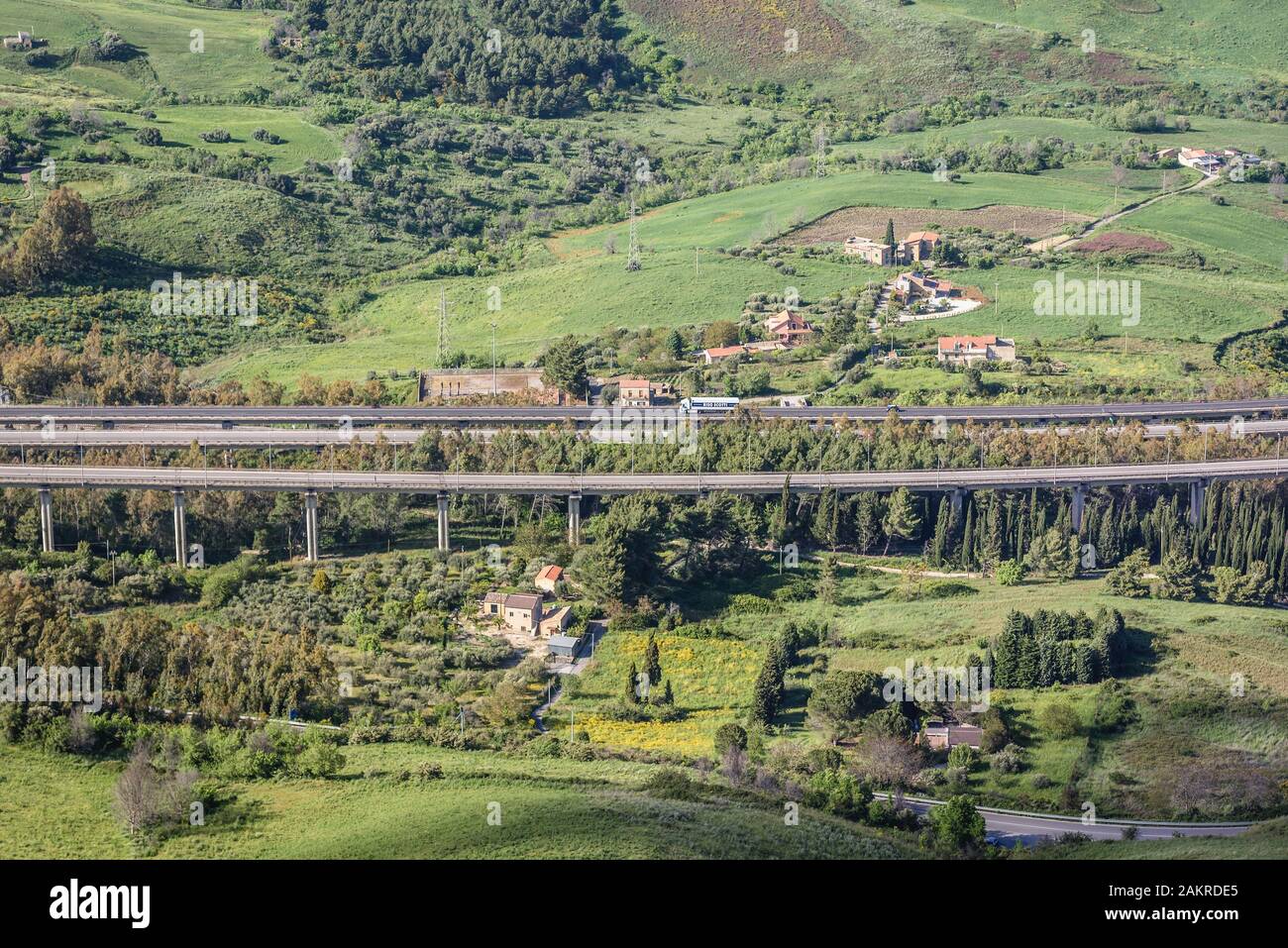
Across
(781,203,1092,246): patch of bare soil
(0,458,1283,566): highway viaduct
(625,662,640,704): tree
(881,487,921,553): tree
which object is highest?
(781,203,1092,246): patch of bare soil

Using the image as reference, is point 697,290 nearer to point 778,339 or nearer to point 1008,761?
point 778,339

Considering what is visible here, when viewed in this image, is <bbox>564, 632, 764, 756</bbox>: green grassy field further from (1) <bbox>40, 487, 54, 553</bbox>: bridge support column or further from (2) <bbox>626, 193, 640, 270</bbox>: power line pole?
(2) <bbox>626, 193, 640, 270</bbox>: power line pole

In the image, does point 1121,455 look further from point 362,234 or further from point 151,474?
point 362,234

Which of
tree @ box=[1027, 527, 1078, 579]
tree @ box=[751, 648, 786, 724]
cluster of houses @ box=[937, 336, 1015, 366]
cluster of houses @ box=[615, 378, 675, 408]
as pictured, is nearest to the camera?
tree @ box=[751, 648, 786, 724]

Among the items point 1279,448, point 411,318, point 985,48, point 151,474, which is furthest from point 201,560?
point 985,48

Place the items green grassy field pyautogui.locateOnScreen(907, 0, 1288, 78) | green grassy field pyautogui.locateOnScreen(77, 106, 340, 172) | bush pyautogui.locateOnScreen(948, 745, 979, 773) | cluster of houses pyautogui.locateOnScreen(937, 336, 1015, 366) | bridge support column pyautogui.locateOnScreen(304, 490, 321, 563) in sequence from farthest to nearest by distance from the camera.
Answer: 1. green grassy field pyautogui.locateOnScreen(907, 0, 1288, 78)
2. green grassy field pyautogui.locateOnScreen(77, 106, 340, 172)
3. cluster of houses pyautogui.locateOnScreen(937, 336, 1015, 366)
4. bridge support column pyautogui.locateOnScreen(304, 490, 321, 563)
5. bush pyautogui.locateOnScreen(948, 745, 979, 773)

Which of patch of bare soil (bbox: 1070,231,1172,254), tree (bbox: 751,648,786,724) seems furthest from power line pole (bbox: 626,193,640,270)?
tree (bbox: 751,648,786,724)
